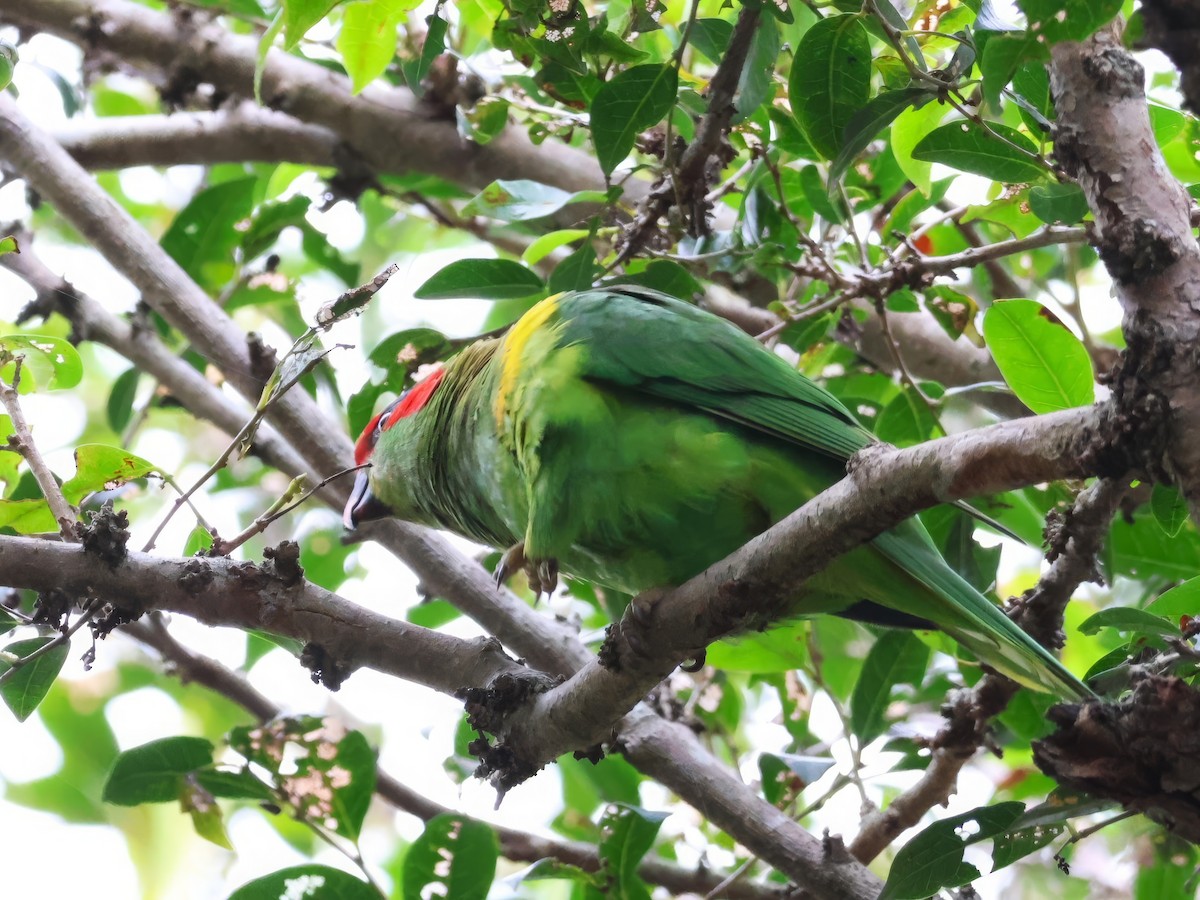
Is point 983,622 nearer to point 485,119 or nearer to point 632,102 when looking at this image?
point 632,102

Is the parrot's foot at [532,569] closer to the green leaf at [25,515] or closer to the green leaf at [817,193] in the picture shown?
the green leaf at [25,515]

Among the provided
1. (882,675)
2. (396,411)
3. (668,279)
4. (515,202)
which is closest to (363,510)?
(396,411)

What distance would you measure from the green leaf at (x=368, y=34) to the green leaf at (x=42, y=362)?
2.93 feet

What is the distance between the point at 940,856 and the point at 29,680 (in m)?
1.83

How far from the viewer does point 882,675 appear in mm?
2920

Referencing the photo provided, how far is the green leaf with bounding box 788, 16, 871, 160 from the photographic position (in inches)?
85.4

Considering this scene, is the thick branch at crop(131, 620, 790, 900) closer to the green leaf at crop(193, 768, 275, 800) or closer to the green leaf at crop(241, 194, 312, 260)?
the green leaf at crop(193, 768, 275, 800)

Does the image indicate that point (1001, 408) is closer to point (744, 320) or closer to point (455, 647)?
point (744, 320)

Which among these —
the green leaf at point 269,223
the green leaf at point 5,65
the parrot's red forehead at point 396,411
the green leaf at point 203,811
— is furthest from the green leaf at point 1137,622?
the green leaf at point 269,223

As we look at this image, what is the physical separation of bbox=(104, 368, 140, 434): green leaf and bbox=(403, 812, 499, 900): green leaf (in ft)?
6.31

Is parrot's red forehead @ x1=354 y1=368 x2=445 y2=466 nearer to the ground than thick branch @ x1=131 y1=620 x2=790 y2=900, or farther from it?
farther from it

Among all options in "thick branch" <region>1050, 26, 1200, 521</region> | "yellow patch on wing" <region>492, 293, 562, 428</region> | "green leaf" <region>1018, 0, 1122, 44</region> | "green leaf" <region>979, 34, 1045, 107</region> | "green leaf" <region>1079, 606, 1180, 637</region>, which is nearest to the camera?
"thick branch" <region>1050, 26, 1200, 521</region>

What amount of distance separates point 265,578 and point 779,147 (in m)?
1.64

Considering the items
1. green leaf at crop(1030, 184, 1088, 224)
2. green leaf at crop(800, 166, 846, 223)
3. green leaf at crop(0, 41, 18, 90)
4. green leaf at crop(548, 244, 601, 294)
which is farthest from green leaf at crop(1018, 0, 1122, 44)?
green leaf at crop(0, 41, 18, 90)
